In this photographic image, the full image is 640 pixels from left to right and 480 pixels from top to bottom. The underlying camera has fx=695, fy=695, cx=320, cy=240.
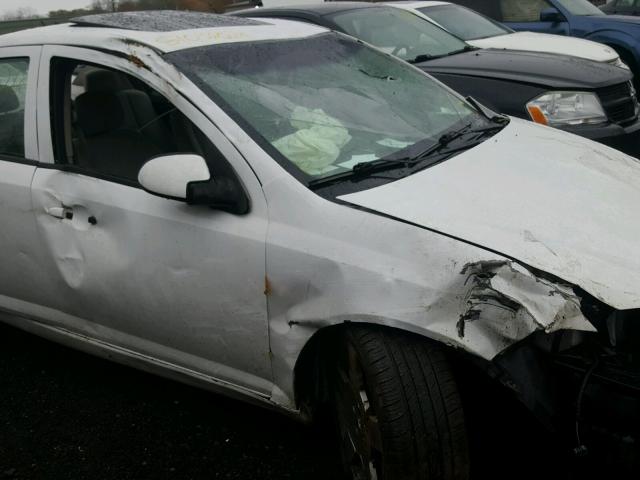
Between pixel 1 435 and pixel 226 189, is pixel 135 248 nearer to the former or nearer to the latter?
pixel 226 189

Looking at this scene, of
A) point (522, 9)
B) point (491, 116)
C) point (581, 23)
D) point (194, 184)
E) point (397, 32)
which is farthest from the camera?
point (522, 9)

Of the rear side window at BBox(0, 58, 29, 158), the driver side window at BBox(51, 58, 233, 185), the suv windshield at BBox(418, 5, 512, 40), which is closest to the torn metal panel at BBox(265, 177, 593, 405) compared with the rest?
the driver side window at BBox(51, 58, 233, 185)

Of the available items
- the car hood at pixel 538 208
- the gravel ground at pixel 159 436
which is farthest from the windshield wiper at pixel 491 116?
the gravel ground at pixel 159 436

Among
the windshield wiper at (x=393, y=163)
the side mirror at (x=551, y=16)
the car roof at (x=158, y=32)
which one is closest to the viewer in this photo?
the windshield wiper at (x=393, y=163)

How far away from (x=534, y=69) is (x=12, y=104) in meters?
3.52

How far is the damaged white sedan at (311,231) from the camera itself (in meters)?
1.99

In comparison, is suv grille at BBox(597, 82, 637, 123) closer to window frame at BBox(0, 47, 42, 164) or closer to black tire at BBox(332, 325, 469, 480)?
black tire at BBox(332, 325, 469, 480)

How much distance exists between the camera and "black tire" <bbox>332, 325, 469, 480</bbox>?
6.64ft

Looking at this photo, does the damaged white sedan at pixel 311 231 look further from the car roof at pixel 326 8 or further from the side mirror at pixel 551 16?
the side mirror at pixel 551 16

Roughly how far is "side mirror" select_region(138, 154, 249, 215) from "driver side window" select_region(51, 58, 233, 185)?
0.34 m

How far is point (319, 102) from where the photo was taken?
107 inches

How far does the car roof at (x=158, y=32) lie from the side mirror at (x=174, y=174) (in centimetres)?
52

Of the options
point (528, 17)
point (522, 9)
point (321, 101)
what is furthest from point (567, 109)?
point (522, 9)

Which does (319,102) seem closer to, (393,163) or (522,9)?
(393,163)
